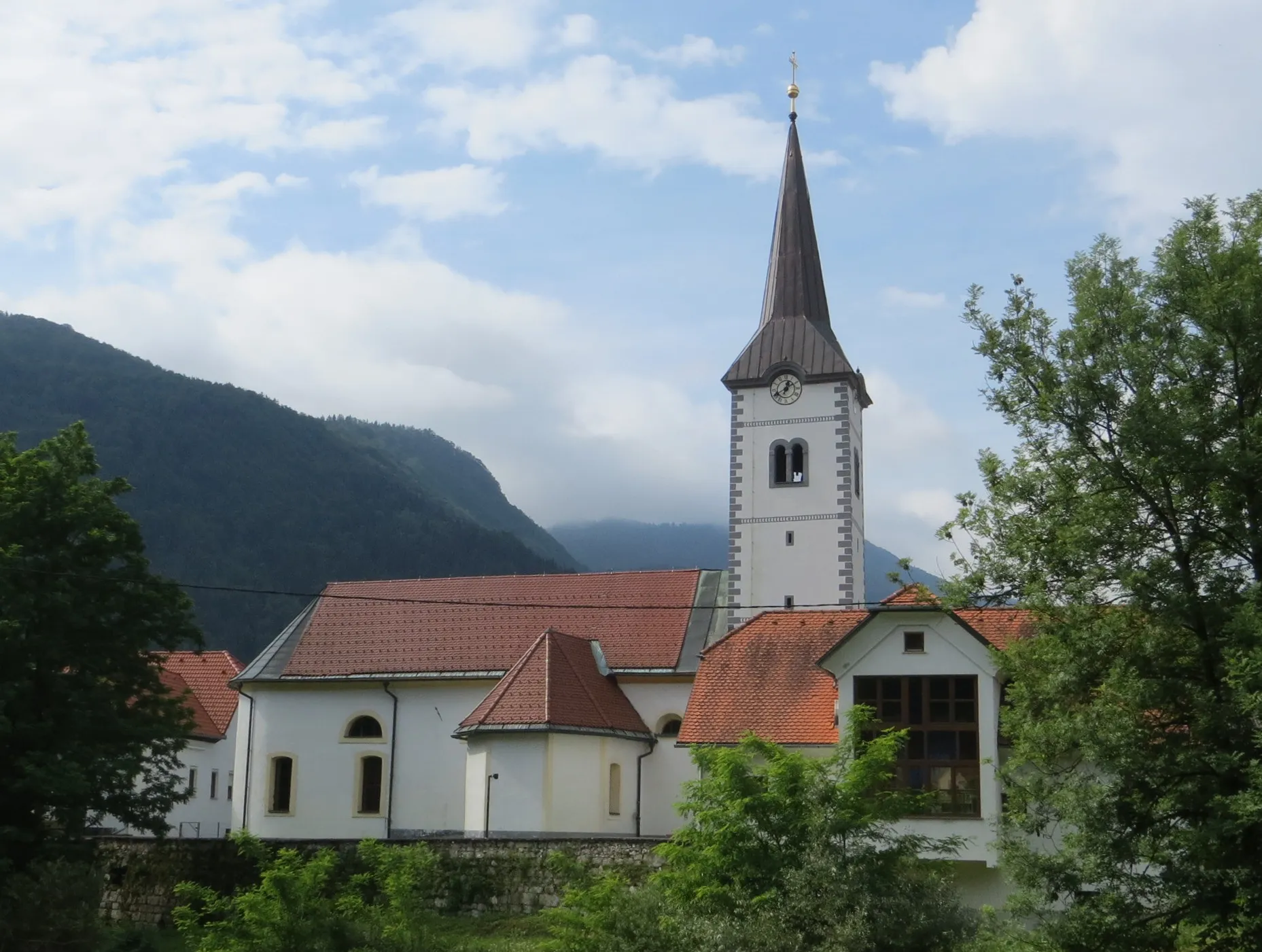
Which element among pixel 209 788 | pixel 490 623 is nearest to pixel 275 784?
pixel 490 623

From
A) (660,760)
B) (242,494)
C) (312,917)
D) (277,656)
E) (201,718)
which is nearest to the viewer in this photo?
(312,917)

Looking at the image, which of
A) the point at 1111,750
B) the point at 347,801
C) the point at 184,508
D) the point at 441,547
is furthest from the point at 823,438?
the point at 184,508

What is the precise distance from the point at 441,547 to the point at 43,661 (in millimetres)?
92946

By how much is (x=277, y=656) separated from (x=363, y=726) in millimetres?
3494

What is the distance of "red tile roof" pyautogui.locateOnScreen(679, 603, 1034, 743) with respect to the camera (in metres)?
31.2

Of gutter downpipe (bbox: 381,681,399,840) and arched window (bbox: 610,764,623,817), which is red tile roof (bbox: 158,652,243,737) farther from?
arched window (bbox: 610,764,623,817)

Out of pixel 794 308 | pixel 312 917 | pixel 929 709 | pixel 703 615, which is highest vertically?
pixel 794 308

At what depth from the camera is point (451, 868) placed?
93.1 ft

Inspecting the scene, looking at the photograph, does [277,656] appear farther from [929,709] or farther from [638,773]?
[929,709]

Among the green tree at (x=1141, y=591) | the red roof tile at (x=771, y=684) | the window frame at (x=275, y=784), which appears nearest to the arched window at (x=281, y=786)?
the window frame at (x=275, y=784)

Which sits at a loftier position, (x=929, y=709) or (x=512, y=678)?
(x=512, y=678)

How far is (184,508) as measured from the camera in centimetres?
12400

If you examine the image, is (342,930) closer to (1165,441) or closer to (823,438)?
(1165,441)

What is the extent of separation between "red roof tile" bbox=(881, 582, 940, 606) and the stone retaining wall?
263 inches
